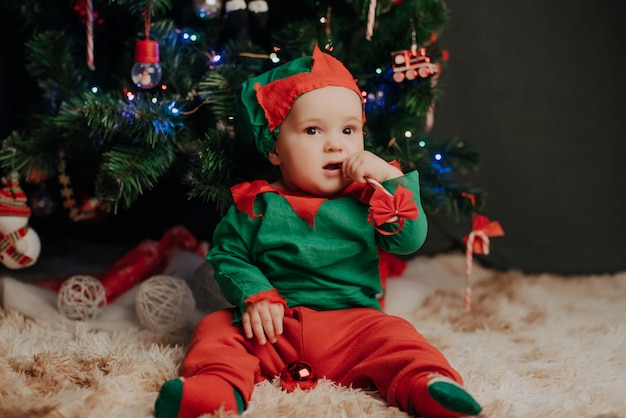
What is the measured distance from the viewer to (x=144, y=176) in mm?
1353

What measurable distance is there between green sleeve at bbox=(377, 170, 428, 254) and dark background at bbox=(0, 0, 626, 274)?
887mm

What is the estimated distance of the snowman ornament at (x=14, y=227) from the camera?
4.75ft

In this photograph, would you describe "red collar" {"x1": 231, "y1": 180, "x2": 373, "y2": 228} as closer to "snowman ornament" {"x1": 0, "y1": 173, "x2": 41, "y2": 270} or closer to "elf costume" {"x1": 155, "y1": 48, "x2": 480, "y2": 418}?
"elf costume" {"x1": 155, "y1": 48, "x2": 480, "y2": 418}

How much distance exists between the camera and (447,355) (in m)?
1.29

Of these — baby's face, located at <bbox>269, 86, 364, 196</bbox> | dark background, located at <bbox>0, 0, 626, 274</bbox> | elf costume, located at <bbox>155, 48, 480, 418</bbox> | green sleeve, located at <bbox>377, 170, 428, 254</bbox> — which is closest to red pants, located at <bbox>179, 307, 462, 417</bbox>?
elf costume, located at <bbox>155, 48, 480, 418</bbox>

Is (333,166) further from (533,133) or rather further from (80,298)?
(533,133)

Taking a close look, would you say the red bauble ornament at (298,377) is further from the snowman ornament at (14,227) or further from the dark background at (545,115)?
the dark background at (545,115)

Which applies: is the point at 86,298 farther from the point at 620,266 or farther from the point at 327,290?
the point at 620,266

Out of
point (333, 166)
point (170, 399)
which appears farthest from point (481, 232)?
point (170, 399)

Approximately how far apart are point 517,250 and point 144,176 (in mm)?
1194

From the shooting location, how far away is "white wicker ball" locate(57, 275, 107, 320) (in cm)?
144

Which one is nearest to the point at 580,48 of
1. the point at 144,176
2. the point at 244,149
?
the point at 244,149

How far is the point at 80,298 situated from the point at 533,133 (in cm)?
141

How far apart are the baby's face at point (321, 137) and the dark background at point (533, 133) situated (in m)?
0.86
